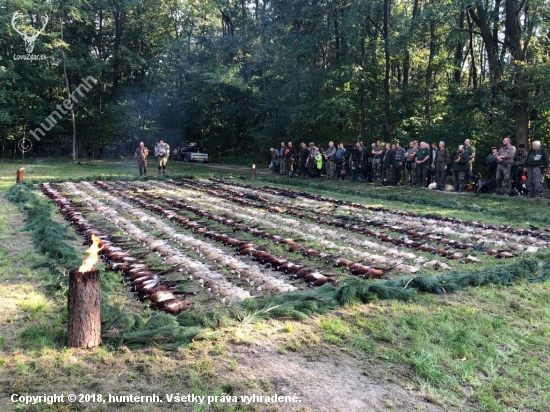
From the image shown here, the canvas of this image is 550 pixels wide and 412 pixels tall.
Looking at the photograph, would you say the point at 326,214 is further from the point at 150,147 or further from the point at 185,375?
the point at 150,147

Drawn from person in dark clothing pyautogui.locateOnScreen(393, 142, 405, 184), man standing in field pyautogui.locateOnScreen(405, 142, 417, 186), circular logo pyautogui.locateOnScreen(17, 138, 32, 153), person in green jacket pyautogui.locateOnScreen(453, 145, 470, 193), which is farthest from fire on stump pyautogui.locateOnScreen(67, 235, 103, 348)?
circular logo pyautogui.locateOnScreen(17, 138, 32, 153)

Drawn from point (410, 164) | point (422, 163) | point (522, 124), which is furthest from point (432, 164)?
point (522, 124)

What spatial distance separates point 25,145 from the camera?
1146 inches

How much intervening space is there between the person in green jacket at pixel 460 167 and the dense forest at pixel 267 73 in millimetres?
2760

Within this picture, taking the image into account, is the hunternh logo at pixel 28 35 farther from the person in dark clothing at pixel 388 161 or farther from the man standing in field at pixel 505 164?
the man standing in field at pixel 505 164

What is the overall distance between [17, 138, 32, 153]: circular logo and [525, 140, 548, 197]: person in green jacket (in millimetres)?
26990

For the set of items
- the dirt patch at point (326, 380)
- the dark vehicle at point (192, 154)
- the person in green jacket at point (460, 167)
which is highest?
the dark vehicle at point (192, 154)

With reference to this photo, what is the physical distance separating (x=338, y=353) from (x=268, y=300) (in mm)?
896

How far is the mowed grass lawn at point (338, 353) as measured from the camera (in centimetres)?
272

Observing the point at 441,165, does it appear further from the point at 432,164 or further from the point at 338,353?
the point at 338,353

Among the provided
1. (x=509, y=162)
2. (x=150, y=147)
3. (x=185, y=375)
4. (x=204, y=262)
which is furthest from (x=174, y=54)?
(x=185, y=375)

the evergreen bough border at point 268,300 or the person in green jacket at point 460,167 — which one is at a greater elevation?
the person in green jacket at point 460,167

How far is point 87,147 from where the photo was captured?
106 feet

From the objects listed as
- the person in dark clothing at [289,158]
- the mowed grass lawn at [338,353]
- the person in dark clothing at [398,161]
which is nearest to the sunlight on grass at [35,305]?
the mowed grass lawn at [338,353]
